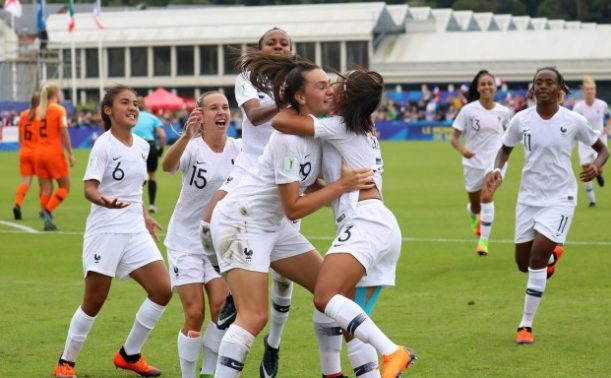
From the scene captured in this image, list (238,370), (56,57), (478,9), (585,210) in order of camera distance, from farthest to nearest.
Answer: (478,9) → (56,57) → (585,210) → (238,370)

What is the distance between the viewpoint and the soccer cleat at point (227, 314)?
8.68 m

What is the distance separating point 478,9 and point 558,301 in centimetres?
11338

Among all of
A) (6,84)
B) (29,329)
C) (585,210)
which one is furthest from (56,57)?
(29,329)

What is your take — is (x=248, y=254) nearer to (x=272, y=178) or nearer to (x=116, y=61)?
(x=272, y=178)

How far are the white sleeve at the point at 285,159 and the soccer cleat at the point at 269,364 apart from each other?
185 cm

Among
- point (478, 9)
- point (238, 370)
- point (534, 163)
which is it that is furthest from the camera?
point (478, 9)

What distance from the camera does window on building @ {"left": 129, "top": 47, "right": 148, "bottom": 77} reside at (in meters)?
97.9

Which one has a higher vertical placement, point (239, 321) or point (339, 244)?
point (339, 244)

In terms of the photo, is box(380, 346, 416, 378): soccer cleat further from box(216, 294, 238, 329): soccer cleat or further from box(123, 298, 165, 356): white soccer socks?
box(123, 298, 165, 356): white soccer socks

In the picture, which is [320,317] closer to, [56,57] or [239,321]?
[239,321]

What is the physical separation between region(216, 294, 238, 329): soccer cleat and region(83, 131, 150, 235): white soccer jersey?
1.26 meters

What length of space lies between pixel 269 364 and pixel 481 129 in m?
11.0

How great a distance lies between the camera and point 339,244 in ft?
25.2

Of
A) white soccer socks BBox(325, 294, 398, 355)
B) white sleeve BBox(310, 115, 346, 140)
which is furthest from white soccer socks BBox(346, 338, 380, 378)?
white sleeve BBox(310, 115, 346, 140)
